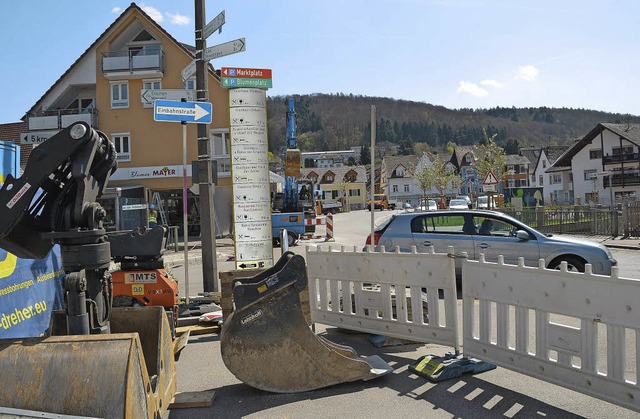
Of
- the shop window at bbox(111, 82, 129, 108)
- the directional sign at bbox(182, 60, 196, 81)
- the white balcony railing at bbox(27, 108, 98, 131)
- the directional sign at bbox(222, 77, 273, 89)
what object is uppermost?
the shop window at bbox(111, 82, 129, 108)

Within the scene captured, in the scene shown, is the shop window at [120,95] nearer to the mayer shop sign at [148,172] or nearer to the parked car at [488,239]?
the mayer shop sign at [148,172]

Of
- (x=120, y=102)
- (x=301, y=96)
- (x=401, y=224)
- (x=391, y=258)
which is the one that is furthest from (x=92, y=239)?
(x=301, y=96)

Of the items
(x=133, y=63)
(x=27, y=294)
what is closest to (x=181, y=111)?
(x=27, y=294)

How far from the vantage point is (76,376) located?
3459 mm

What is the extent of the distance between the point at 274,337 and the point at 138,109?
34.2 meters

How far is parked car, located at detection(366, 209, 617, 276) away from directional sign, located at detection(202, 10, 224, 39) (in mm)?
4749

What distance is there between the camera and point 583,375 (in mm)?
4703

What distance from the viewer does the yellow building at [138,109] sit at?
35.6 m

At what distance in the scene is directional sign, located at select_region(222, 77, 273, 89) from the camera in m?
8.88

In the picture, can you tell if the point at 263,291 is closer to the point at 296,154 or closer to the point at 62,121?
the point at 296,154

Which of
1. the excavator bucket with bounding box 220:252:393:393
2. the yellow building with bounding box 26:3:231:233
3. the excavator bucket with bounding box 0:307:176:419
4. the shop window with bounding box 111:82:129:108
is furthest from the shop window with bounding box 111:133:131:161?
the excavator bucket with bounding box 0:307:176:419

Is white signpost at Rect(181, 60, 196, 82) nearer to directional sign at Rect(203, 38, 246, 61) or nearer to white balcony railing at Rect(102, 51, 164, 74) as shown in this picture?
directional sign at Rect(203, 38, 246, 61)

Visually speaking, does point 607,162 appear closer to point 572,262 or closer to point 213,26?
point 572,262

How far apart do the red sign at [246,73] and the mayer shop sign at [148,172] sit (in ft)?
89.9
